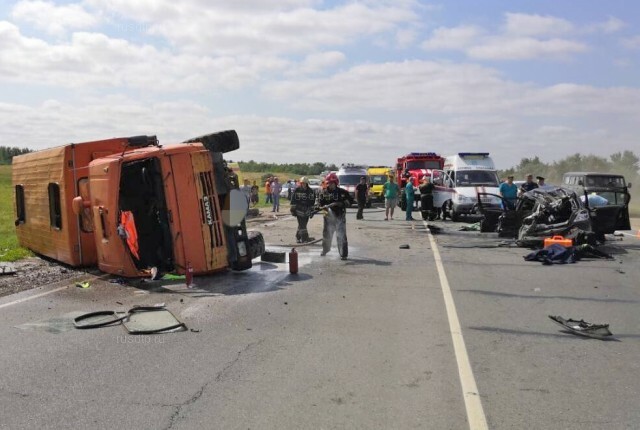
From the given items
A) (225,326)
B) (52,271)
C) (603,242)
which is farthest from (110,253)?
(603,242)

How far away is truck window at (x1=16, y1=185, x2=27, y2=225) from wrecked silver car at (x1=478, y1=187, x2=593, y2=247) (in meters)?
11.4

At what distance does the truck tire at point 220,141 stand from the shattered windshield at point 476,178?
1390 cm

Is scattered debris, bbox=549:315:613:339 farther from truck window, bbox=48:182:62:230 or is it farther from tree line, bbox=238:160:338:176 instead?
tree line, bbox=238:160:338:176

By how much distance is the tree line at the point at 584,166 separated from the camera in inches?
2315

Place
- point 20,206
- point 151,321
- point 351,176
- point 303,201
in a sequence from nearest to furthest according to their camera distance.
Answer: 1. point 151,321
2. point 20,206
3. point 303,201
4. point 351,176

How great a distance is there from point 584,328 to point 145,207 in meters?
7.17

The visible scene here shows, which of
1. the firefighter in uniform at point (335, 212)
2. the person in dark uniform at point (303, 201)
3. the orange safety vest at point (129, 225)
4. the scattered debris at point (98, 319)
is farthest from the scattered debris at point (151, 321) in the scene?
the person in dark uniform at point (303, 201)

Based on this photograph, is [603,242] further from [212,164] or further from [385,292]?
[212,164]

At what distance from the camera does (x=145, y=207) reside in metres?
10.7

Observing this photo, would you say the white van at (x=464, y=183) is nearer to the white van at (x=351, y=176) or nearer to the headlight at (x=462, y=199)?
the headlight at (x=462, y=199)

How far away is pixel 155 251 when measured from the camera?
10.8 metres

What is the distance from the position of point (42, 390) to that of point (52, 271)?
286 inches

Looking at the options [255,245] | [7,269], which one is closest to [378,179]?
[255,245]

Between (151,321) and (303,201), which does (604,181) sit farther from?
(151,321)
